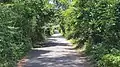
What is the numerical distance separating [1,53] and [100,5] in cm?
745

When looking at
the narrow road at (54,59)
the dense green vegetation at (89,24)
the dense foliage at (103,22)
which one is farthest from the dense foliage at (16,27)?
the dense foliage at (103,22)

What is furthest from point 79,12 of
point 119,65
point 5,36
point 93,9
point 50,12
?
point 50,12

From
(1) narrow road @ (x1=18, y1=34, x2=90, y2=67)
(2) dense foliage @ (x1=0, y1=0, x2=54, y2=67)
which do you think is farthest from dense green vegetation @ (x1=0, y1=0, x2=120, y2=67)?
(1) narrow road @ (x1=18, y1=34, x2=90, y2=67)

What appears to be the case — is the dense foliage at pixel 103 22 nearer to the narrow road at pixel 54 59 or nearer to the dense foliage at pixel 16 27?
the narrow road at pixel 54 59

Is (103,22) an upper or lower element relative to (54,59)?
upper

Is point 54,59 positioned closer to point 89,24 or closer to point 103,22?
point 89,24

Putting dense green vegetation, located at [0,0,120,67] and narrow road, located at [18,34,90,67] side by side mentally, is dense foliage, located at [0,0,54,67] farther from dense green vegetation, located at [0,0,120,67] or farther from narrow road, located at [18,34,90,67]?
narrow road, located at [18,34,90,67]

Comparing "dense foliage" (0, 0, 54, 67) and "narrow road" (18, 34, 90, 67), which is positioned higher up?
"dense foliage" (0, 0, 54, 67)

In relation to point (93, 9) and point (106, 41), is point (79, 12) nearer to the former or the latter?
point (93, 9)

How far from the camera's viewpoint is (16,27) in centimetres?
1688

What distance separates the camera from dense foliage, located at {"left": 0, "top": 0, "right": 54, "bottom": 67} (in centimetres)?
1333

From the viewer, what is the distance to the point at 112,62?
12.2 meters

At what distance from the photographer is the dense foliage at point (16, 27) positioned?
13331 mm

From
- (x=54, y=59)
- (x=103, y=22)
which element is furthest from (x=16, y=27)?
(x=103, y=22)
